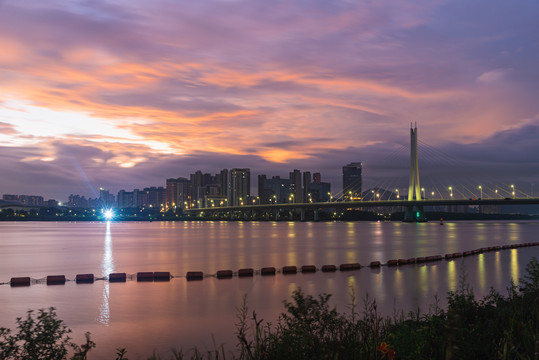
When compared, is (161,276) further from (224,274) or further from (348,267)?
(348,267)

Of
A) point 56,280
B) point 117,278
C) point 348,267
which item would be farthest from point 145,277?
point 348,267

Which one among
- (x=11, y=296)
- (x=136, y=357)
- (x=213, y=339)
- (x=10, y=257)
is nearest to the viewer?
(x=136, y=357)

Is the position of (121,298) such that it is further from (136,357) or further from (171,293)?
(136,357)

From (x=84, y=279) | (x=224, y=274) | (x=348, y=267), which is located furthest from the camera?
(x=348, y=267)

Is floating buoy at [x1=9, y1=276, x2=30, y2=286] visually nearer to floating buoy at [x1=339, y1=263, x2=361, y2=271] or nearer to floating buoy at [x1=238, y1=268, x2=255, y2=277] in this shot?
floating buoy at [x1=238, y1=268, x2=255, y2=277]

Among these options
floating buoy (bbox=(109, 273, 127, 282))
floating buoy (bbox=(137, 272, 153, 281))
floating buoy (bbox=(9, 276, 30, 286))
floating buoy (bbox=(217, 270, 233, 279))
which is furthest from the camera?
floating buoy (bbox=(217, 270, 233, 279))

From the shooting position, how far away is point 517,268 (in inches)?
1407

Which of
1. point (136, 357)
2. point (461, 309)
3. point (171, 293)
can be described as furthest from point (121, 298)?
point (461, 309)

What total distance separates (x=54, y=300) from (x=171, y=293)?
18.9ft

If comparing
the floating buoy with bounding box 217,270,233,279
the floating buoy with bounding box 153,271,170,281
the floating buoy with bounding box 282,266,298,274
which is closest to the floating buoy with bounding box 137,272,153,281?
the floating buoy with bounding box 153,271,170,281

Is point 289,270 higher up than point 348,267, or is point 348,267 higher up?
point 289,270

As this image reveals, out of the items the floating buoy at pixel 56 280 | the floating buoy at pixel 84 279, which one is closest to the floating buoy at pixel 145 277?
the floating buoy at pixel 84 279

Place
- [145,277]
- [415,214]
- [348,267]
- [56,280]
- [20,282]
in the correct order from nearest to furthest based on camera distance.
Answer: [20,282], [56,280], [145,277], [348,267], [415,214]

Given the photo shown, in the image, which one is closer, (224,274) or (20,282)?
(20,282)
